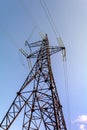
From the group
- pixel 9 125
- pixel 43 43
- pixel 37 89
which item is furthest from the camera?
pixel 43 43

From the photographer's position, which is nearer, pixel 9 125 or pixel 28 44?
pixel 9 125

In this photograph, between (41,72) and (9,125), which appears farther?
(41,72)

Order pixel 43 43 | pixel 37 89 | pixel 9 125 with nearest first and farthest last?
pixel 9 125 → pixel 37 89 → pixel 43 43

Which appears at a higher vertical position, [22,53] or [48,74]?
[22,53]

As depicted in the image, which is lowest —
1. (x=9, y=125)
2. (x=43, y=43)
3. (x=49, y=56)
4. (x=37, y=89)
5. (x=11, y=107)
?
(x=9, y=125)

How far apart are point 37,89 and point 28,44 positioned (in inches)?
223

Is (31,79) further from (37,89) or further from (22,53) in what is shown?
(22,53)

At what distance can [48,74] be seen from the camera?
25062 mm

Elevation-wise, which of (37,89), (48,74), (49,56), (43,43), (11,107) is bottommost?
(11,107)

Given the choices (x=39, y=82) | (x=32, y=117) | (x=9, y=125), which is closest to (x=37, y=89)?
(x=39, y=82)

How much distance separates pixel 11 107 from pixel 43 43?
25.0 ft

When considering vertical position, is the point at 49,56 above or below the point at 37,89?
above

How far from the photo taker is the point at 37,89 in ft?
80.1

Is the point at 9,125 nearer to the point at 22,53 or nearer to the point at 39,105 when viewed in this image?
the point at 39,105
